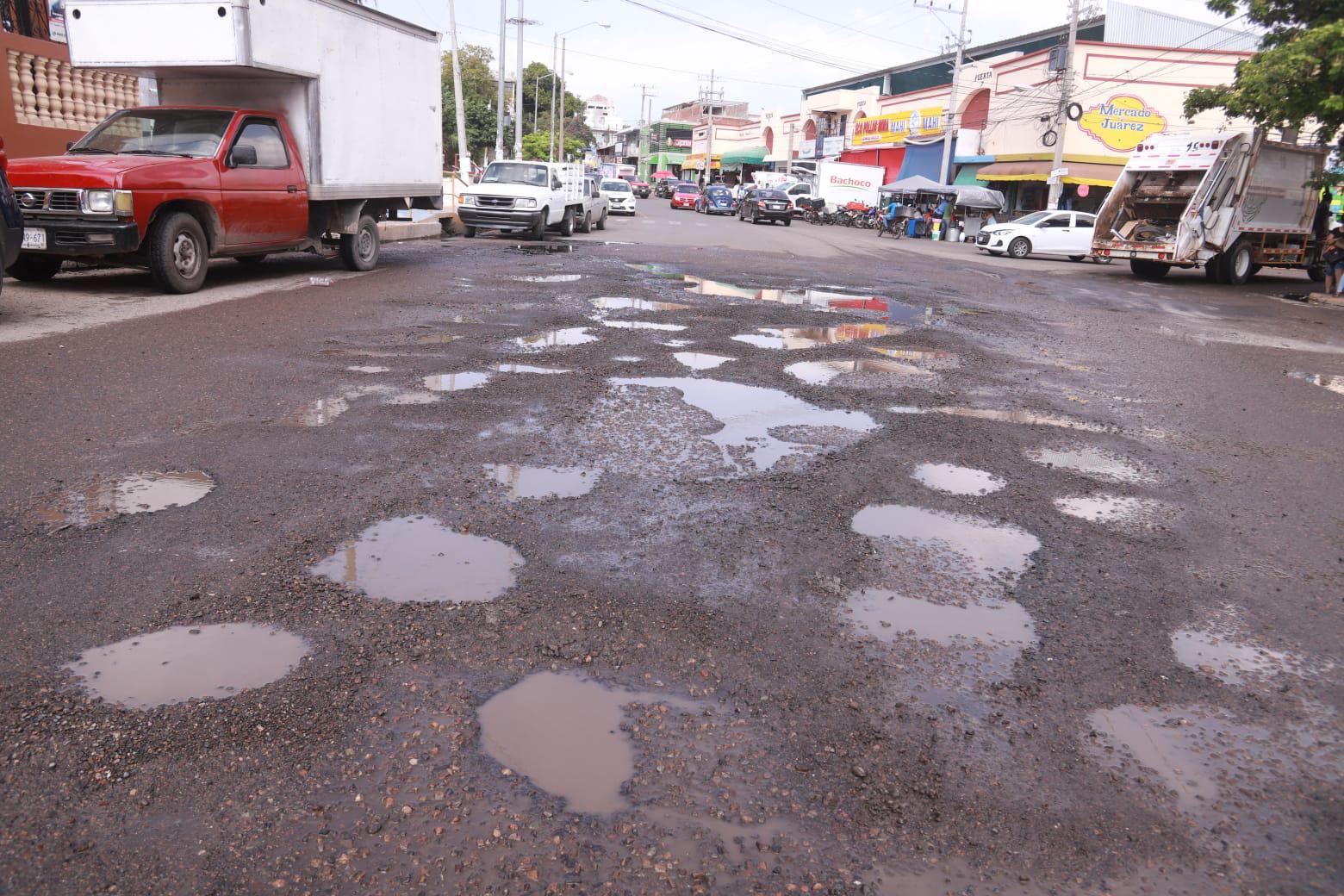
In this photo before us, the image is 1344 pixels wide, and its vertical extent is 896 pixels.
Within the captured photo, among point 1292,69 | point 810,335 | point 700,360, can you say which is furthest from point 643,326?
point 1292,69

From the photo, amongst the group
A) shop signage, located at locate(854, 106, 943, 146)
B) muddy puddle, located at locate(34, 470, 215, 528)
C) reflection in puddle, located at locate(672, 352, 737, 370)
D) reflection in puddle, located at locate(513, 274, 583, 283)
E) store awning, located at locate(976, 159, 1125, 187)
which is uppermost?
shop signage, located at locate(854, 106, 943, 146)

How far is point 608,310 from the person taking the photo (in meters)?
11.1

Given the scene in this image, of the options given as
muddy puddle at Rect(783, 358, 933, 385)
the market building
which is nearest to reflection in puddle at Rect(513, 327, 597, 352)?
muddy puddle at Rect(783, 358, 933, 385)

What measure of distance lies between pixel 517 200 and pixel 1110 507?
18.8 metres

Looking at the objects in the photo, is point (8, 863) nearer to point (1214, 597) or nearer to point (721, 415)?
point (1214, 597)

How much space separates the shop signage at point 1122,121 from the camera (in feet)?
128

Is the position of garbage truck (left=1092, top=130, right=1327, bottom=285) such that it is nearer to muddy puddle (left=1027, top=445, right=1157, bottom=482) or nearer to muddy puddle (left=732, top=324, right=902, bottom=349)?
muddy puddle (left=732, top=324, right=902, bottom=349)

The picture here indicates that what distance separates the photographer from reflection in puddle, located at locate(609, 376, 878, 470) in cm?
566

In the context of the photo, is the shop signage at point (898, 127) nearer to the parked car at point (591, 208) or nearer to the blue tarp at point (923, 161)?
the blue tarp at point (923, 161)

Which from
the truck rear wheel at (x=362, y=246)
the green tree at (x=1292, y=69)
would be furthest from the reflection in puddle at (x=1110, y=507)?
the green tree at (x=1292, y=69)

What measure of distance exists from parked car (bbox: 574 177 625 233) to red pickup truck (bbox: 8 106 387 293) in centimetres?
1448

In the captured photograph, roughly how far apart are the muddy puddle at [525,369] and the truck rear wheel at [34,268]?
613 cm

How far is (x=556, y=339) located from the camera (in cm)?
897

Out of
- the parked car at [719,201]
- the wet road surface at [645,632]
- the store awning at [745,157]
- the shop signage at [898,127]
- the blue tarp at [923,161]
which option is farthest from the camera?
the store awning at [745,157]
